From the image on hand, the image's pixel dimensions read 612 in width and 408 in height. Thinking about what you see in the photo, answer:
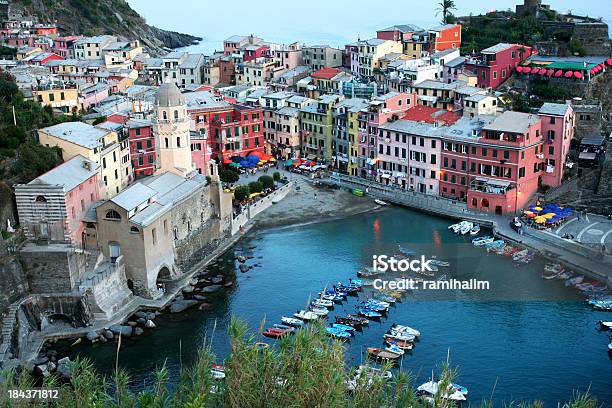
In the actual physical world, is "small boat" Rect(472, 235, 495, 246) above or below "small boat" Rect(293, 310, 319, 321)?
above

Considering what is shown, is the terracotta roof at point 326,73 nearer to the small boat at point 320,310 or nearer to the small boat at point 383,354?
the small boat at point 320,310

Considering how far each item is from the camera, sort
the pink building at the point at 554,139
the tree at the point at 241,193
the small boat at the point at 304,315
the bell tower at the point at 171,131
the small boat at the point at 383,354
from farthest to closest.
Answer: the tree at the point at 241,193, the pink building at the point at 554,139, the bell tower at the point at 171,131, the small boat at the point at 304,315, the small boat at the point at 383,354

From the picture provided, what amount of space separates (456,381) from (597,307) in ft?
36.5

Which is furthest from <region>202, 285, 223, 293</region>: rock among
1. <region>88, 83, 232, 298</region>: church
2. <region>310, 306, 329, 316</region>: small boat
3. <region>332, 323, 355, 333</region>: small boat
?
<region>332, 323, 355, 333</region>: small boat

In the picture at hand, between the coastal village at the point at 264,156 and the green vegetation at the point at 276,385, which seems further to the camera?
the coastal village at the point at 264,156

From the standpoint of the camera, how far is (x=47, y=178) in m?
42.2

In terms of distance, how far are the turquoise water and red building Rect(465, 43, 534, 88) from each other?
21.0m

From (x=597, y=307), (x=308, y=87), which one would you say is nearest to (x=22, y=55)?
(x=308, y=87)

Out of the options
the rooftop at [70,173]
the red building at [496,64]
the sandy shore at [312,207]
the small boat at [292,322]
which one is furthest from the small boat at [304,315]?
the red building at [496,64]

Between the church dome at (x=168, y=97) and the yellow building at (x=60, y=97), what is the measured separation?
46.1 ft

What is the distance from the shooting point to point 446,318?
40812 mm

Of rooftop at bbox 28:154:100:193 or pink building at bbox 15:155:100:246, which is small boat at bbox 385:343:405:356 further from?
rooftop at bbox 28:154:100:193

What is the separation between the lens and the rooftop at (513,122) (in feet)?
179

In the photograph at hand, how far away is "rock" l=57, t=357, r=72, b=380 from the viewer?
116ft
